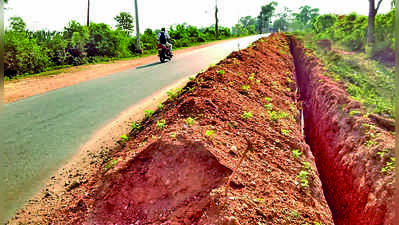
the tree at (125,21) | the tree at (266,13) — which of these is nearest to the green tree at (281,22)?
the tree at (266,13)

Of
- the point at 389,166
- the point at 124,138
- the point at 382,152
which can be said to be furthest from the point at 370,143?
the point at 124,138

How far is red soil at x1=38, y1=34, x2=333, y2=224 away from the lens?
3.16m

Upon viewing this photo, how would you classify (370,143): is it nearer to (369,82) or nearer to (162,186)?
(162,186)

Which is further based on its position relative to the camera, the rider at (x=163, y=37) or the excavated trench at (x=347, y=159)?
the rider at (x=163, y=37)

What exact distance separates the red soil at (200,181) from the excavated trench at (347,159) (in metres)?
0.97

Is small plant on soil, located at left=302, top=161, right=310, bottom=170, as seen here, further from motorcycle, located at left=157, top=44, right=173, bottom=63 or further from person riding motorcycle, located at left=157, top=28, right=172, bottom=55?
motorcycle, located at left=157, top=44, right=173, bottom=63

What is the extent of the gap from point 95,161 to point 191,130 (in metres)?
1.71

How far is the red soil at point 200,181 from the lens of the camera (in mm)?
3158

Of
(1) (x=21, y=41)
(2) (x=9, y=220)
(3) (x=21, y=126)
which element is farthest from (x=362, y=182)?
(1) (x=21, y=41)

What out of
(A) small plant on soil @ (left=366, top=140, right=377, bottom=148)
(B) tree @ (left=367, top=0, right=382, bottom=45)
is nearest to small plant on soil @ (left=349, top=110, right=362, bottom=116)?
(A) small plant on soil @ (left=366, top=140, right=377, bottom=148)

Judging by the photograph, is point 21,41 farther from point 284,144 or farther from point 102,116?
point 284,144

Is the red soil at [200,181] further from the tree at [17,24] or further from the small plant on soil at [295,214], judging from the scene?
the tree at [17,24]

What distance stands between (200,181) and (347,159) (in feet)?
12.7

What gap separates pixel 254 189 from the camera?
351 cm
